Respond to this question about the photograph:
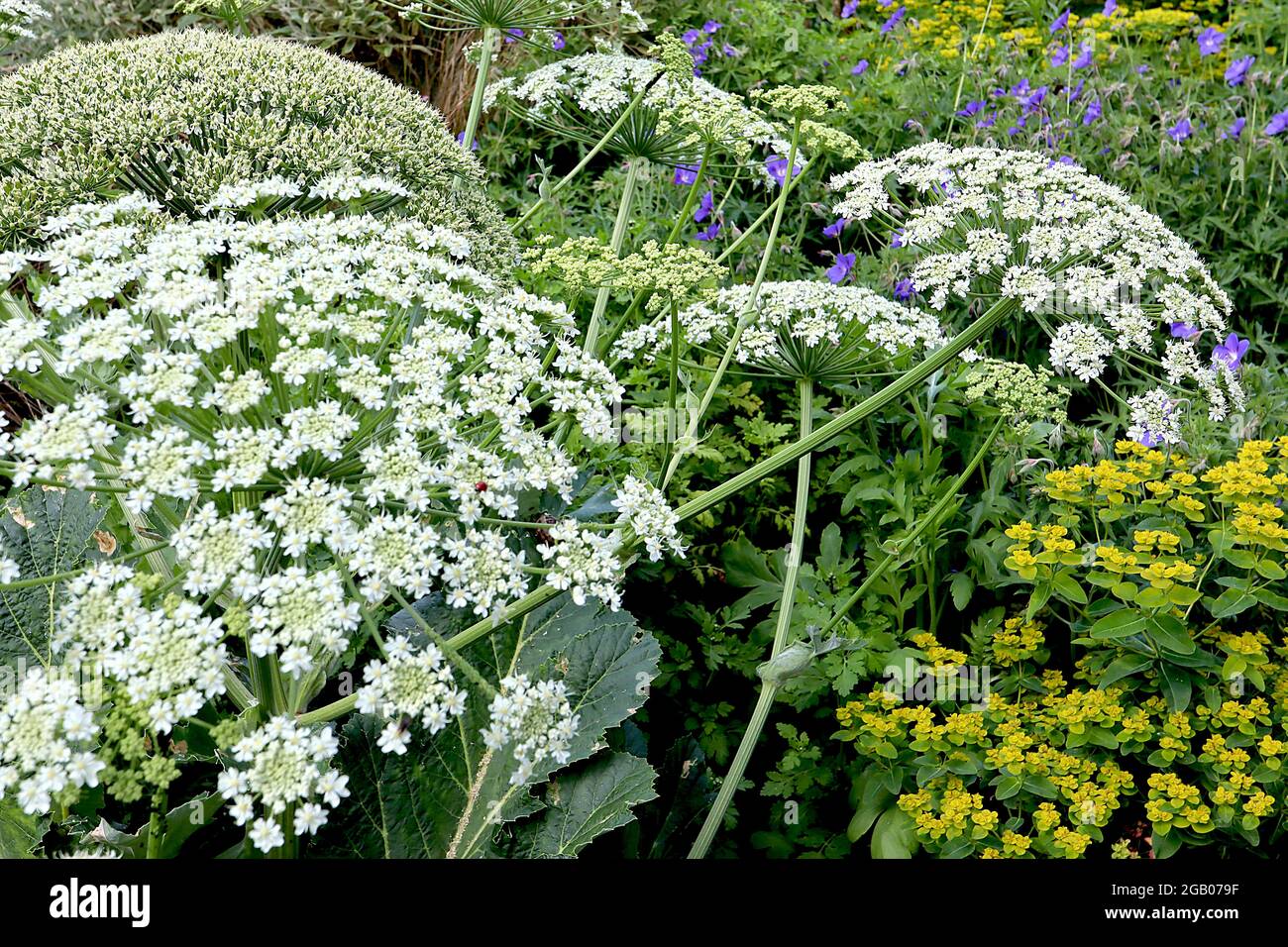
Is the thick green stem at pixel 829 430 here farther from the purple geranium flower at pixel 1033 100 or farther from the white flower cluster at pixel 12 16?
the purple geranium flower at pixel 1033 100

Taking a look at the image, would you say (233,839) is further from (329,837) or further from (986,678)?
(986,678)

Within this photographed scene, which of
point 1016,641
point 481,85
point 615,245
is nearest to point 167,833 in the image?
point 615,245

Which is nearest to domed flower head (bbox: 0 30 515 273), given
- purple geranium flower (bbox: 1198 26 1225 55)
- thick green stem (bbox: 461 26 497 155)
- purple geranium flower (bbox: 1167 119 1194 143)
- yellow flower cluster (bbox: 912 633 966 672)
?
thick green stem (bbox: 461 26 497 155)

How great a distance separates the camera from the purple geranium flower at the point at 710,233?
576cm

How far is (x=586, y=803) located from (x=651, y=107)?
8.47 ft

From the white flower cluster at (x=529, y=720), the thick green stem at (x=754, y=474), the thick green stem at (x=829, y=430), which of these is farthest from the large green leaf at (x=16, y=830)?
the thick green stem at (x=829, y=430)

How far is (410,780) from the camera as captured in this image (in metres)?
3.02

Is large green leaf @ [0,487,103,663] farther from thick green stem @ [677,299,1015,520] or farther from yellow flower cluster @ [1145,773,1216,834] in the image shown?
yellow flower cluster @ [1145,773,1216,834]

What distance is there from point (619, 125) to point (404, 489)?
2409 mm

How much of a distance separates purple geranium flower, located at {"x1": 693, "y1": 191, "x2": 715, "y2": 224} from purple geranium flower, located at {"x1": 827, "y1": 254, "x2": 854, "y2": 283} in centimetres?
82

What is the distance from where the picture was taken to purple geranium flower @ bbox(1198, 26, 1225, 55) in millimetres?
7543

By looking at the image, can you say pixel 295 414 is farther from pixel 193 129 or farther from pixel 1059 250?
pixel 1059 250

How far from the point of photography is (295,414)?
223cm

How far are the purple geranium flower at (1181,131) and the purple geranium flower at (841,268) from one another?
225cm
